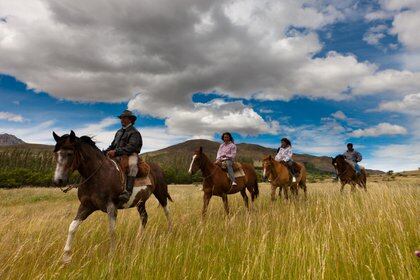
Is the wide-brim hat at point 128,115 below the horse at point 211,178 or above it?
above

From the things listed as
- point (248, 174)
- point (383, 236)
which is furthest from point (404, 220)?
point (248, 174)

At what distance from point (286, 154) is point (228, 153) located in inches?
174

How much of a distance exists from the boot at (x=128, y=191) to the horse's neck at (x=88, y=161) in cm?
86

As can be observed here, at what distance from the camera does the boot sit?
750 centimetres

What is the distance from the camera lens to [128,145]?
8297 millimetres

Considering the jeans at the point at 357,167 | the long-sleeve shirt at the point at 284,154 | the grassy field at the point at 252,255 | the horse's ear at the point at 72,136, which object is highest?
the long-sleeve shirt at the point at 284,154

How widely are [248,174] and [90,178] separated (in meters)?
8.08

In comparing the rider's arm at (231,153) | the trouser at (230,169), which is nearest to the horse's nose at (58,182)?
the trouser at (230,169)

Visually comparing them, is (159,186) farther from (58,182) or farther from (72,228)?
(58,182)

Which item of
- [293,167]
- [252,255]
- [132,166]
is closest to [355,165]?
[293,167]

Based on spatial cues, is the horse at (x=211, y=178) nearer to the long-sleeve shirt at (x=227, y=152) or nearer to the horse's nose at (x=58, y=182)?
the long-sleeve shirt at (x=227, y=152)

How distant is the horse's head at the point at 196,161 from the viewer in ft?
37.0

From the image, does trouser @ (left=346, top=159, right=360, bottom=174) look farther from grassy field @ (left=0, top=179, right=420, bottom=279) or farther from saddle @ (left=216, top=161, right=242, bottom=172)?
grassy field @ (left=0, top=179, right=420, bottom=279)

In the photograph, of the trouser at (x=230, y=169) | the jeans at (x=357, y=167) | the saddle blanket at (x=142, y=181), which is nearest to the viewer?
the saddle blanket at (x=142, y=181)
